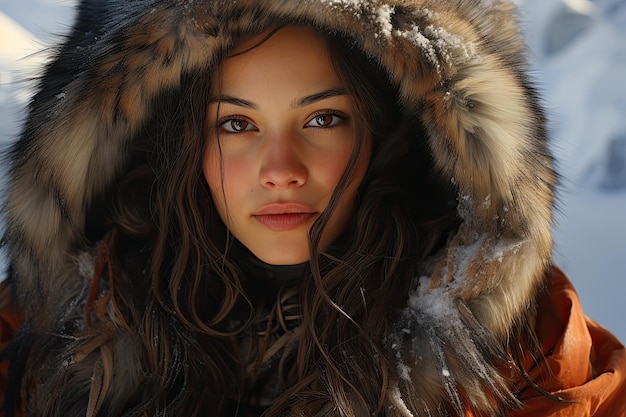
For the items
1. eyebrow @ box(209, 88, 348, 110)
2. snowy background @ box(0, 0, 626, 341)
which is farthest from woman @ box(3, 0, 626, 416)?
snowy background @ box(0, 0, 626, 341)

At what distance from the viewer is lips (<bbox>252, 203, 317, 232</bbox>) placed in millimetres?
1122

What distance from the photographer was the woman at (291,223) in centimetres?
102

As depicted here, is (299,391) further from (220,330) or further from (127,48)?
(127,48)

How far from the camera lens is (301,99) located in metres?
1.08

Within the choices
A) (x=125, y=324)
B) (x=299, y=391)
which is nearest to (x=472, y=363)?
(x=299, y=391)

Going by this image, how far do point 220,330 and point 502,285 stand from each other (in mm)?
524

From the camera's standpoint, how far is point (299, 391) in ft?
3.90

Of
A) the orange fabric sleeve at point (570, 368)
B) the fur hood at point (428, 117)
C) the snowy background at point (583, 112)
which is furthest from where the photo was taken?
the snowy background at point (583, 112)

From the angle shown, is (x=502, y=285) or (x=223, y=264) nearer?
(x=502, y=285)

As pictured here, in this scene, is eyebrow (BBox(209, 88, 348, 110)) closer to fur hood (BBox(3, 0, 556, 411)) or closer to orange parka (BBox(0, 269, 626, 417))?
fur hood (BBox(3, 0, 556, 411))

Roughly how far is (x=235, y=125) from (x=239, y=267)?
0.31 metres

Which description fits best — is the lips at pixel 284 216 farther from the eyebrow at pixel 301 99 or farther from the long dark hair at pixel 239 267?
the eyebrow at pixel 301 99

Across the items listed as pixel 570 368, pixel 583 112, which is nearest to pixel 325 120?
pixel 570 368

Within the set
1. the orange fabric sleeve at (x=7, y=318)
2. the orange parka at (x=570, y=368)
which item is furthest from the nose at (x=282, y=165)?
the orange fabric sleeve at (x=7, y=318)
